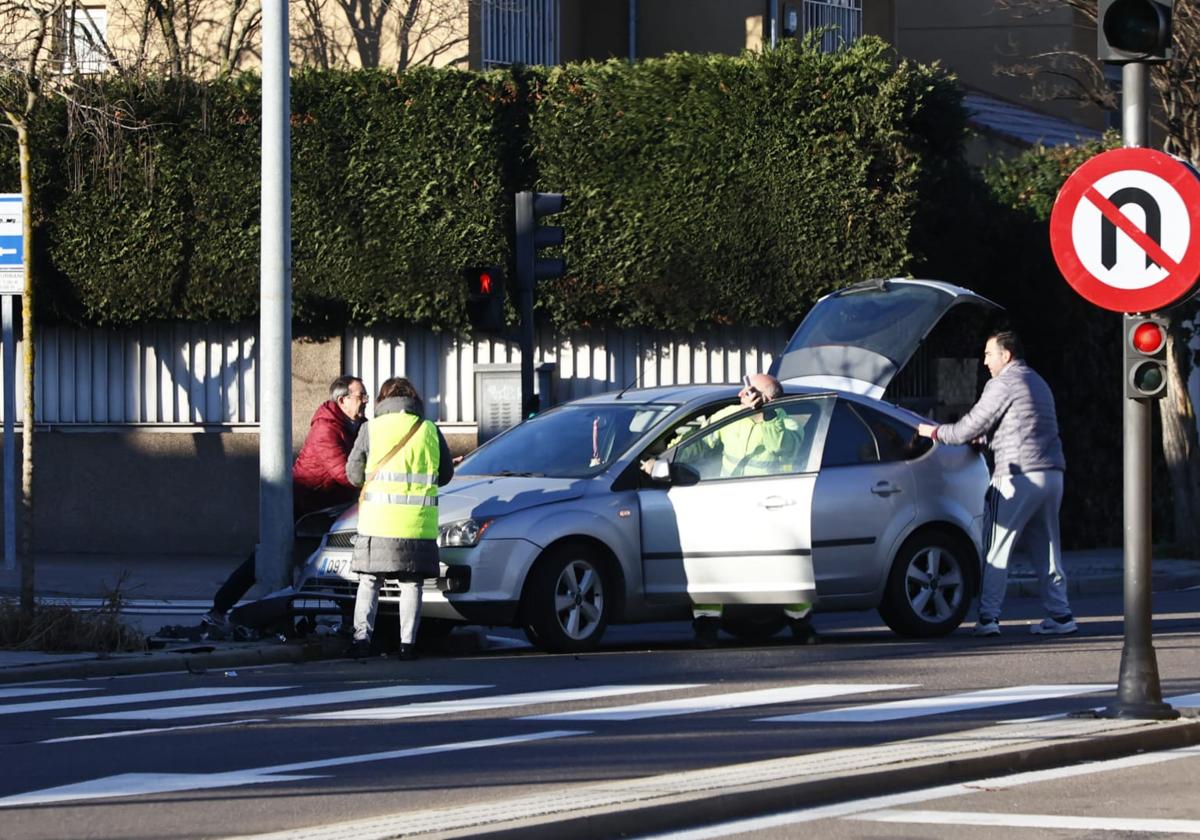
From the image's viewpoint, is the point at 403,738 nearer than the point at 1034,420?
Yes

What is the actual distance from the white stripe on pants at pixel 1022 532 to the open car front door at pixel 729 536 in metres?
1.39

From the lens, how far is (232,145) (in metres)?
21.8

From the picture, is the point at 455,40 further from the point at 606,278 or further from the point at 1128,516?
the point at 1128,516

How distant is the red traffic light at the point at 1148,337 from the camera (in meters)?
9.29

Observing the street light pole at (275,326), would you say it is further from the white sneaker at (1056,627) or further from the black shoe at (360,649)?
the white sneaker at (1056,627)

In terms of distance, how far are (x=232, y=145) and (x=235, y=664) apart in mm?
10203

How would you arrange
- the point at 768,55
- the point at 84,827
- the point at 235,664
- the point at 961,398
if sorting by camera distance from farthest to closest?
1. the point at 961,398
2. the point at 768,55
3. the point at 235,664
4. the point at 84,827

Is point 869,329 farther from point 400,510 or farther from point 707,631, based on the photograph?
point 400,510

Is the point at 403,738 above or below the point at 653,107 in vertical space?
below

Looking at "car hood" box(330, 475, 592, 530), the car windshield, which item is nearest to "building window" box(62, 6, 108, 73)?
the car windshield

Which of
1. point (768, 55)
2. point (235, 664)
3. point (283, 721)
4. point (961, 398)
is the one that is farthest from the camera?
point (961, 398)

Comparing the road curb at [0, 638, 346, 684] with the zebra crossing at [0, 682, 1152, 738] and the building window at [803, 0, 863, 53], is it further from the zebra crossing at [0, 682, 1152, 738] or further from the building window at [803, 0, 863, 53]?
the building window at [803, 0, 863, 53]

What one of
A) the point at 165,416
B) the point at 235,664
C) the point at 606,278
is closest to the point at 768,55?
the point at 606,278

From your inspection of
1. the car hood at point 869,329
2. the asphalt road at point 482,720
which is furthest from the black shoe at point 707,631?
the car hood at point 869,329
